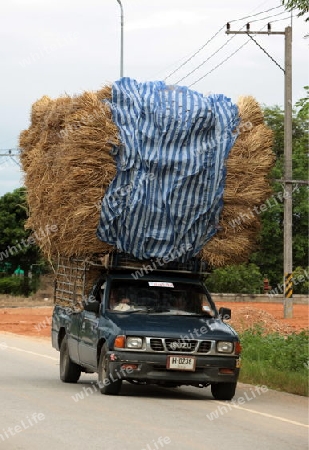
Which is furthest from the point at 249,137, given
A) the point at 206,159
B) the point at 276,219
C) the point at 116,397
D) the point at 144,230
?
the point at 276,219

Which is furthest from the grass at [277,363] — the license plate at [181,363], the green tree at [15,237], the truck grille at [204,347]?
the green tree at [15,237]

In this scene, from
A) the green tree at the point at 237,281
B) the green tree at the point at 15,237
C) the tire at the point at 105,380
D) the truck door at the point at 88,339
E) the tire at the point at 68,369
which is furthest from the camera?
the green tree at the point at 15,237

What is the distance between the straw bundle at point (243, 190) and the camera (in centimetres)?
1762

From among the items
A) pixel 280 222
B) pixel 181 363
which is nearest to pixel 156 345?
pixel 181 363

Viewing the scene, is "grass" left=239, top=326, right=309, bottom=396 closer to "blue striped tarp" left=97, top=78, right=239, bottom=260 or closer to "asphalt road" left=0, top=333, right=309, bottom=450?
"asphalt road" left=0, top=333, right=309, bottom=450

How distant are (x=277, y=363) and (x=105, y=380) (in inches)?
220

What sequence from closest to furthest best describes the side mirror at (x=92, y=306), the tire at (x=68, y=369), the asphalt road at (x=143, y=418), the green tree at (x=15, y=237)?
the asphalt road at (x=143, y=418)
the side mirror at (x=92, y=306)
the tire at (x=68, y=369)
the green tree at (x=15, y=237)

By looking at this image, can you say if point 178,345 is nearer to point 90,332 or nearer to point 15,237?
point 90,332

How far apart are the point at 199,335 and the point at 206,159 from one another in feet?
8.69

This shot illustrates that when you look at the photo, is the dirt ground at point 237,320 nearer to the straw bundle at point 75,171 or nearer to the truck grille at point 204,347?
the straw bundle at point 75,171

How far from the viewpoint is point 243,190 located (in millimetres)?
17703

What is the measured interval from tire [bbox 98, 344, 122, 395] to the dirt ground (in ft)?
50.1

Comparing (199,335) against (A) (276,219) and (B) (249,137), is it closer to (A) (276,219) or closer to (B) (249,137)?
(B) (249,137)

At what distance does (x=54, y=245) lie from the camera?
59.8 feet
